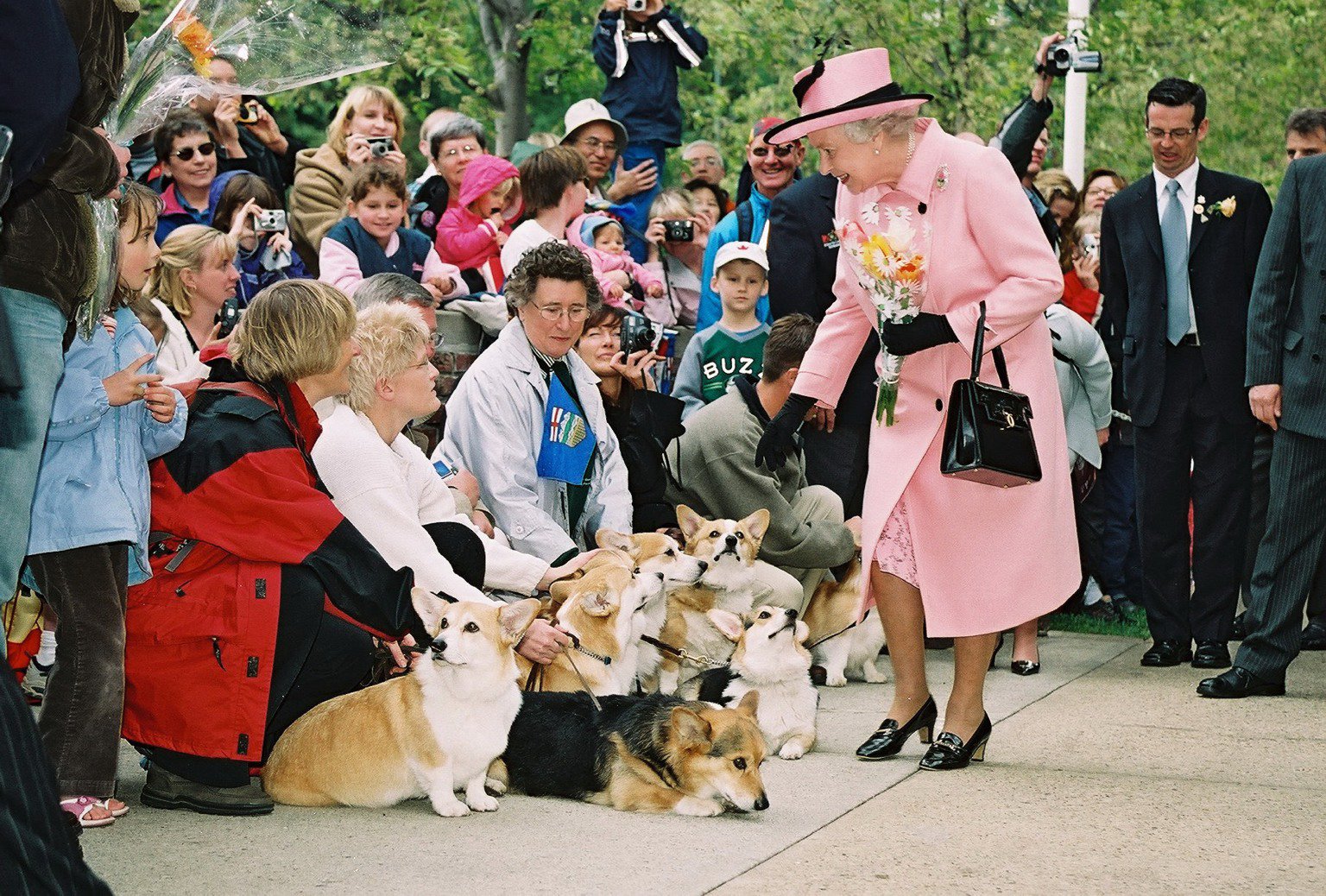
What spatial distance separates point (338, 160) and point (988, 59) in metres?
17.6

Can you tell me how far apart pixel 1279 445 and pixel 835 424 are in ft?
7.07

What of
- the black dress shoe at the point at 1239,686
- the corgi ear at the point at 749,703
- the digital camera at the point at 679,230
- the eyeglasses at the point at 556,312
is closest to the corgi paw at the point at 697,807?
the corgi ear at the point at 749,703

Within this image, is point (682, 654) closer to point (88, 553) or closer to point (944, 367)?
point (944, 367)

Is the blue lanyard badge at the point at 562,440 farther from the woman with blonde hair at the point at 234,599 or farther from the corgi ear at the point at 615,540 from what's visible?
the woman with blonde hair at the point at 234,599

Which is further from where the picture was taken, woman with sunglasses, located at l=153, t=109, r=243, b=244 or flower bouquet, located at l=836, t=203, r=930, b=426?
woman with sunglasses, located at l=153, t=109, r=243, b=244

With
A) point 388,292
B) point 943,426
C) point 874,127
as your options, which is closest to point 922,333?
point 943,426

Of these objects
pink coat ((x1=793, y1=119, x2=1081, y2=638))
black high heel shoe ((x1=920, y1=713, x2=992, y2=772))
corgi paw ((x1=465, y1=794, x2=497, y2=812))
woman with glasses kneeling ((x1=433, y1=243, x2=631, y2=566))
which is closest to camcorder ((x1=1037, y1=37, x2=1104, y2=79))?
woman with glasses kneeling ((x1=433, y1=243, x2=631, y2=566))

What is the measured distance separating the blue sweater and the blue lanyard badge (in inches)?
81.8

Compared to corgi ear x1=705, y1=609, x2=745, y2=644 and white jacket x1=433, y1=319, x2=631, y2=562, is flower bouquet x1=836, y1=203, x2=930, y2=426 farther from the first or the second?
white jacket x1=433, y1=319, x2=631, y2=562

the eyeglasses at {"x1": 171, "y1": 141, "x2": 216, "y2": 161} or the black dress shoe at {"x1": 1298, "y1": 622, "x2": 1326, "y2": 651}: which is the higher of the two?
the eyeglasses at {"x1": 171, "y1": 141, "x2": 216, "y2": 161}

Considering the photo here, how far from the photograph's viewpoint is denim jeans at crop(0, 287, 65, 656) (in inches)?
148

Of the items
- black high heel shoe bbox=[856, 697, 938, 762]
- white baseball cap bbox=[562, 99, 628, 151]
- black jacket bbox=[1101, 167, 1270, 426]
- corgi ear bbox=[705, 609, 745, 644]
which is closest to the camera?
black high heel shoe bbox=[856, 697, 938, 762]

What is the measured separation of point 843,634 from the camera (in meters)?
7.32

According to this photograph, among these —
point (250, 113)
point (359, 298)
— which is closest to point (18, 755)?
point (359, 298)
